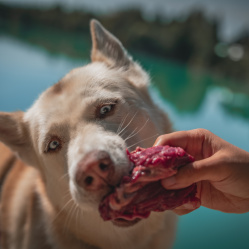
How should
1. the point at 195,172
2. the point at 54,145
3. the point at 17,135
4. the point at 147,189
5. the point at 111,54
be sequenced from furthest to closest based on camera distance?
1. the point at 111,54
2. the point at 17,135
3. the point at 54,145
4. the point at 147,189
5. the point at 195,172

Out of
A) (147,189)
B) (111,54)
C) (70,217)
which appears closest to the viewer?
(147,189)

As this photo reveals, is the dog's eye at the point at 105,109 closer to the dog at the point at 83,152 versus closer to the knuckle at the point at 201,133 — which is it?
the dog at the point at 83,152

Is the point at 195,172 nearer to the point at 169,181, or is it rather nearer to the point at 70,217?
the point at 169,181

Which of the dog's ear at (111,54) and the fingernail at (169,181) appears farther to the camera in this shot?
the dog's ear at (111,54)

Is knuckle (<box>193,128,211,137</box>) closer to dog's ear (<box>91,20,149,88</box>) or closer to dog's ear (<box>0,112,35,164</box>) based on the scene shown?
dog's ear (<box>91,20,149,88</box>)

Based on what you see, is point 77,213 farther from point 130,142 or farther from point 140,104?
point 140,104

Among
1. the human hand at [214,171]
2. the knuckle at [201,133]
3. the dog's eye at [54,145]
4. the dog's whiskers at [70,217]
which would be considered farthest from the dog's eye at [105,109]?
the dog's whiskers at [70,217]

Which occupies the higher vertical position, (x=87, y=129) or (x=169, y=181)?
(x=87, y=129)

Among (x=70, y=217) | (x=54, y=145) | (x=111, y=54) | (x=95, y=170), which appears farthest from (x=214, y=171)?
(x=111, y=54)
